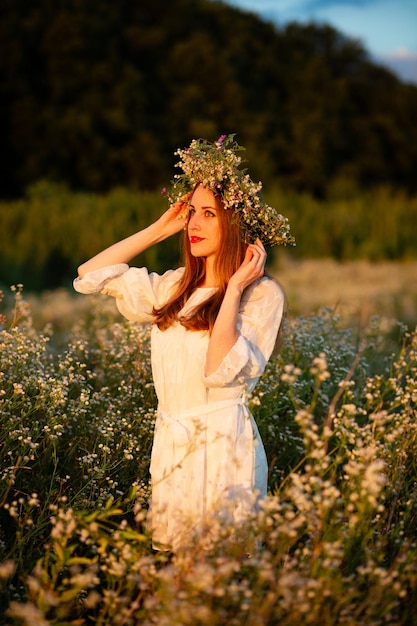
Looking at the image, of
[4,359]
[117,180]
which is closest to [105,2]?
[117,180]

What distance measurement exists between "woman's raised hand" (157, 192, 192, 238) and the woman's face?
0.64 feet

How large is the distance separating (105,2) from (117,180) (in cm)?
792

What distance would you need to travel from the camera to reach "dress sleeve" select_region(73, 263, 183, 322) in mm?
3793

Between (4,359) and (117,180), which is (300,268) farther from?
(117,180)

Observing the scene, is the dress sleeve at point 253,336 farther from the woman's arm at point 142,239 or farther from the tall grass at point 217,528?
the woman's arm at point 142,239

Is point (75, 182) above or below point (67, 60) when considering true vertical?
below

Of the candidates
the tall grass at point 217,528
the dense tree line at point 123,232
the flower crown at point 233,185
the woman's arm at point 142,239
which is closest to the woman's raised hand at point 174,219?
the woman's arm at point 142,239

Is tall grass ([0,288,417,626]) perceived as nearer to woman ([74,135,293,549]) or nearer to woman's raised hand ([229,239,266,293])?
woman ([74,135,293,549])

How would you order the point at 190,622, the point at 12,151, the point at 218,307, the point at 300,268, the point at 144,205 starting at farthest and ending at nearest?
the point at 12,151 < the point at 144,205 < the point at 300,268 < the point at 218,307 < the point at 190,622

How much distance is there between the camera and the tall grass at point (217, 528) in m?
2.57

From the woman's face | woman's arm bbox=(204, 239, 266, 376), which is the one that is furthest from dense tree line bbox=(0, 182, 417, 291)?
woman's arm bbox=(204, 239, 266, 376)

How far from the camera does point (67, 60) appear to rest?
1136 inches

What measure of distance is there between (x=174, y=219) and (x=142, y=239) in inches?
7.3

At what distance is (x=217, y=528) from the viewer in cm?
278
